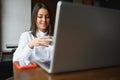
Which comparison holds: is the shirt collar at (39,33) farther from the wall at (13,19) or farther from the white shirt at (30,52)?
the wall at (13,19)

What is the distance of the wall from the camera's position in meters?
4.04

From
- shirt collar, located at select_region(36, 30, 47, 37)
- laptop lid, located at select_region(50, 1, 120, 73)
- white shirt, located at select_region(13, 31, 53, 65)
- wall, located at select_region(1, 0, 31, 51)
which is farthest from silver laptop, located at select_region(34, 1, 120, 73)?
wall, located at select_region(1, 0, 31, 51)

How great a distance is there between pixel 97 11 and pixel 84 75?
0.30 m

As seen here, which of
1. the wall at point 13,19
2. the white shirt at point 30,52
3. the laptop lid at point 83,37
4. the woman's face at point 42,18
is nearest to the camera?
the laptop lid at point 83,37

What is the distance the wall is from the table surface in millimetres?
3227

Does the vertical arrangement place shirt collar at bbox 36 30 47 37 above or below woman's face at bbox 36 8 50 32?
below

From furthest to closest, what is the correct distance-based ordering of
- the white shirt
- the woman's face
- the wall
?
the wall
the woman's face
the white shirt

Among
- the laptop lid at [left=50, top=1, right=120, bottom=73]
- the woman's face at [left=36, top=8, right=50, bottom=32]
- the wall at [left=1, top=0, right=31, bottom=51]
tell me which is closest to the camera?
the laptop lid at [left=50, top=1, right=120, bottom=73]

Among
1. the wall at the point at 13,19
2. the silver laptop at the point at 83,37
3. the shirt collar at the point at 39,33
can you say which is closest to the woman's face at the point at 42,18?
the shirt collar at the point at 39,33

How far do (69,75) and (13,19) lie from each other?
337 cm

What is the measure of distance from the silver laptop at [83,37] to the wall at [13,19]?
126 inches

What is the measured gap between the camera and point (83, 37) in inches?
34.3

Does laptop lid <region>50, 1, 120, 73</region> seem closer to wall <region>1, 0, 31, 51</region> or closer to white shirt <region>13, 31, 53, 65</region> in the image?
white shirt <region>13, 31, 53, 65</region>

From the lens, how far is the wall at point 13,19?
13.3 ft
